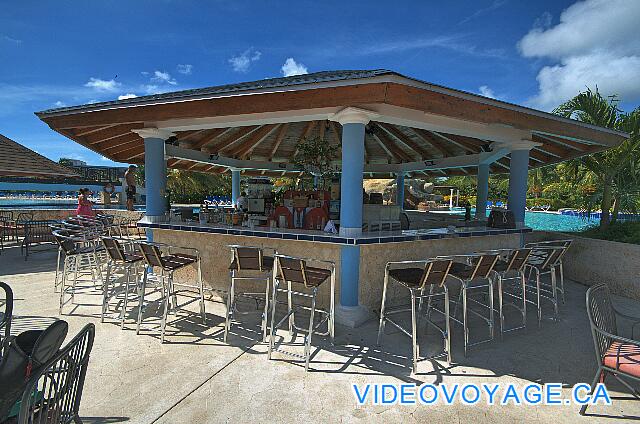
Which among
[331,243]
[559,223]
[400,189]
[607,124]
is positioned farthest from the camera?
[559,223]

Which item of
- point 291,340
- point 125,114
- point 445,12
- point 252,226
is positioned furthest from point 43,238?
point 445,12

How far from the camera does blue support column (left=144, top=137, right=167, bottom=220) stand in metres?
6.29

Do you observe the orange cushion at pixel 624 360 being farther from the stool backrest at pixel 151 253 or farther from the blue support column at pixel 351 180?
the stool backrest at pixel 151 253

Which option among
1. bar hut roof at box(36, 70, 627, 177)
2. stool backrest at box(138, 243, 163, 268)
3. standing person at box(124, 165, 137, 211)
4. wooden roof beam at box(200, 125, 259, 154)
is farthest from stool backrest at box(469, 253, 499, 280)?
standing person at box(124, 165, 137, 211)

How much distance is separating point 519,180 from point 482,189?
122 inches

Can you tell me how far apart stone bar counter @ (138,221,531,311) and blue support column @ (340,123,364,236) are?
240 millimetres

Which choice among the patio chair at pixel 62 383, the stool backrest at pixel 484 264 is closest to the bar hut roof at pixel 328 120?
the stool backrest at pixel 484 264

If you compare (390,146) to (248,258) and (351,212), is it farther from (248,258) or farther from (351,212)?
(248,258)

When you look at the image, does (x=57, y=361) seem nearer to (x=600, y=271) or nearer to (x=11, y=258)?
(x=600, y=271)

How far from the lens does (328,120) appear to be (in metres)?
6.98

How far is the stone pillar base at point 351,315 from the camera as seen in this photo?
451 centimetres

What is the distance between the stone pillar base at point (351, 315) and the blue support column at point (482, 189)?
6.84 meters

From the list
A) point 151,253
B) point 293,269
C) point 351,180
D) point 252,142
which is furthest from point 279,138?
point 293,269

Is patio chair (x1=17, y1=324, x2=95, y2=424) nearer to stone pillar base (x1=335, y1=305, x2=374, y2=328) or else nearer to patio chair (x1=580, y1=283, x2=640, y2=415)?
stone pillar base (x1=335, y1=305, x2=374, y2=328)
